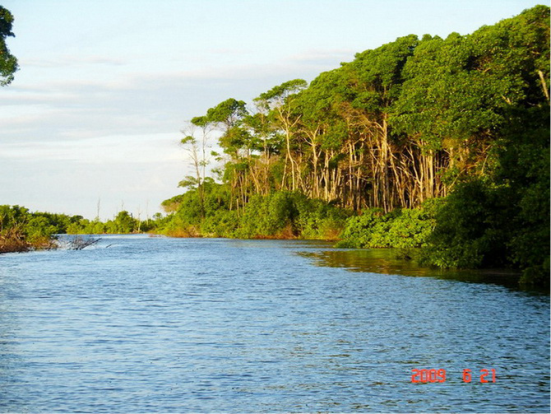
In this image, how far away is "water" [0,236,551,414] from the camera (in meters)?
8.83

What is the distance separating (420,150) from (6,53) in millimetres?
39097

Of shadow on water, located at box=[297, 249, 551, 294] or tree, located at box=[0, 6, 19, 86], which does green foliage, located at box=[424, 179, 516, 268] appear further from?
→ tree, located at box=[0, 6, 19, 86]

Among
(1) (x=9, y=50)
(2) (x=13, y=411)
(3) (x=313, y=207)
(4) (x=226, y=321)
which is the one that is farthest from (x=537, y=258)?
(3) (x=313, y=207)

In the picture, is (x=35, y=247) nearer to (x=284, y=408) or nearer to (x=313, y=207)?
(x=313, y=207)

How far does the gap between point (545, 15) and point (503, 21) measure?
9.18 feet

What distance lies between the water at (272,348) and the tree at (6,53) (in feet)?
56.0

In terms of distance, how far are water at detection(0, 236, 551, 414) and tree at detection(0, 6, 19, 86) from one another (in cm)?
1707

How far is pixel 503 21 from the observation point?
155 feet
